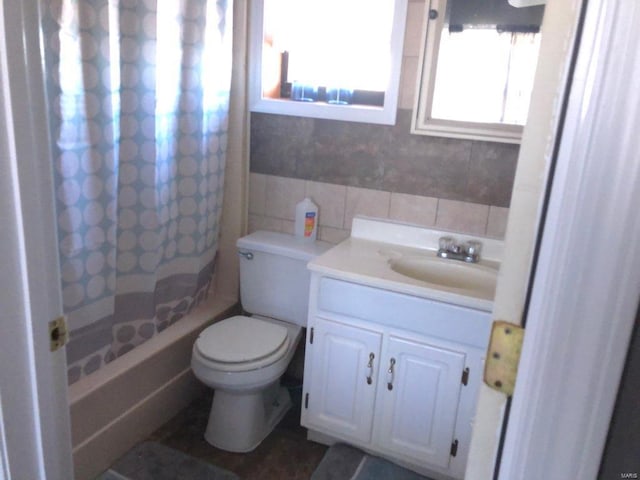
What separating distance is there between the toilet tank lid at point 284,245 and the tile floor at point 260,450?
0.72 metres

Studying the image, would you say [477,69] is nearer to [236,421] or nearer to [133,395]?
[236,421]

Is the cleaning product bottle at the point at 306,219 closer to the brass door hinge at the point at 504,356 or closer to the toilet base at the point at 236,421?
the toilet base at the point at 236,421

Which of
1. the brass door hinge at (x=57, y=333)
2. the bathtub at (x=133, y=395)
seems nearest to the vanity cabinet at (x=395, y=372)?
the bathtub at (x=133, y=395)

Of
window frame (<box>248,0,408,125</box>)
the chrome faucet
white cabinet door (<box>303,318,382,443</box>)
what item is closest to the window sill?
window frame (<box>248,0,408,125</box>)

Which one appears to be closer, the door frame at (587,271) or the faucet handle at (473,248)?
the door frame at (587,271)

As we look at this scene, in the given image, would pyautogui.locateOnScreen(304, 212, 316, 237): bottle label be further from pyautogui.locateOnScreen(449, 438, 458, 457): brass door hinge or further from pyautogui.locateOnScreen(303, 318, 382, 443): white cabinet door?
pyautogui.locateOnScreen(449, 438, 458, 457): brass door hinge

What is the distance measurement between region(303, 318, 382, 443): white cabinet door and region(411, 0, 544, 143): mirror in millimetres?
840

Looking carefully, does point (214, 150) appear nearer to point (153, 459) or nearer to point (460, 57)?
point (460, 57)

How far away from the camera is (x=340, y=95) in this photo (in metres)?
2.16

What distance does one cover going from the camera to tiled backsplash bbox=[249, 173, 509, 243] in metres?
2.01

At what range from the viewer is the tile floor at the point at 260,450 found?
192cm

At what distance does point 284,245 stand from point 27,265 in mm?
1432

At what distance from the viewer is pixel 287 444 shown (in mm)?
2080

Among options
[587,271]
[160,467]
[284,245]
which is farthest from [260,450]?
[587,271]
